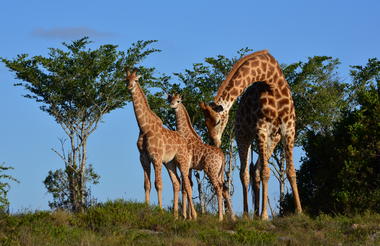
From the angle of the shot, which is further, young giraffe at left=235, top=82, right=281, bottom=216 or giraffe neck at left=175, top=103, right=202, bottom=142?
giraffe neck at left=175, top=103, right=202, bottom=142

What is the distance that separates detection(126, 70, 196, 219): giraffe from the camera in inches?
596

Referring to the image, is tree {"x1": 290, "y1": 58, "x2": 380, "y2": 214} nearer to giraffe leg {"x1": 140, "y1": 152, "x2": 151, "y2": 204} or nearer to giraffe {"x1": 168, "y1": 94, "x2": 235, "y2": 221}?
giraffe {"x1": 168, "y1": 94, "x2": 235, "y2": 221}

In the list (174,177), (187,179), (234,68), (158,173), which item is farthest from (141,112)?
(234,68)

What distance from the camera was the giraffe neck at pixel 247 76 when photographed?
15039mm

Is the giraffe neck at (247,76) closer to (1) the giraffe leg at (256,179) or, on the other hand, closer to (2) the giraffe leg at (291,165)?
(2) the giraffe leg at (291,165)

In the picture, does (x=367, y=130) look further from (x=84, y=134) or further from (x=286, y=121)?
(x=84, y=134)

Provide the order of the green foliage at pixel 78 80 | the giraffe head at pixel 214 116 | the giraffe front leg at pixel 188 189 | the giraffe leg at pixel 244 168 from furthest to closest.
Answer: the green foliage at pixel 78 80 → the giraffe leg at pixel 244 168 → the giraffe front leg at pixel 188 189 → the giraffe head at pixel 214 116

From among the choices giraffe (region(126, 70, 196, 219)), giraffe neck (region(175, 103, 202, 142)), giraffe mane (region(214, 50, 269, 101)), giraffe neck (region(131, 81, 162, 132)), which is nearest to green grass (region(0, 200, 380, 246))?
giraffe (region(126, 70, 196, 219))

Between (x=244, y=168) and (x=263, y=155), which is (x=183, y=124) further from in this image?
(x=263, y=155)

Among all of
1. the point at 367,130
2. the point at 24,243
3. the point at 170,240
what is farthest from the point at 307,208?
the point at 24,243

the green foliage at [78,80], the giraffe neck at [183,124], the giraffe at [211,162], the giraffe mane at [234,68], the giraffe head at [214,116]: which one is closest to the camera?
the giraffe head at [214,116]

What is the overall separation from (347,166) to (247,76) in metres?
4.05

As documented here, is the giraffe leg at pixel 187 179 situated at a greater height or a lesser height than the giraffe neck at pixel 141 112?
lesser

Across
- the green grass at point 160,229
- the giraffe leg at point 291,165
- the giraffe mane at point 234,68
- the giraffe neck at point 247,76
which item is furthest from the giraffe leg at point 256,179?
the giraffe mane at point 234,68
